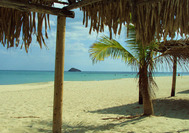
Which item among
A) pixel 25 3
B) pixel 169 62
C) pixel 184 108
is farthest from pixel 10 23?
pixel 184 108

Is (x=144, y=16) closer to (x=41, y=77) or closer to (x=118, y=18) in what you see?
(x=118, y=18)

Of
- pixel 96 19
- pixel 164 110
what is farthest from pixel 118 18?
pixel 164 110

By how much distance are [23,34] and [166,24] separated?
2.28 metres

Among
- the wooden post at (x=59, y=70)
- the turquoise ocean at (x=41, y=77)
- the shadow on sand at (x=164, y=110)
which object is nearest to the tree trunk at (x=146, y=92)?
the shadow on sand at (x=164, y=110)

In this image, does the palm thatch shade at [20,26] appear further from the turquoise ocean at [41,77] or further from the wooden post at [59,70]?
the turquoise ocean at [41,77]

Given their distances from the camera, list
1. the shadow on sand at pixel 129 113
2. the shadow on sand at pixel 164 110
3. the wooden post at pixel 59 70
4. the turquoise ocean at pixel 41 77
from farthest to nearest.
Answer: the turquoise ocean at pixel 41 77 → the shadow on sand at pixel 164 110 → the shadow on sand at pixel 129 113 → the wooden post at pixel 59 70

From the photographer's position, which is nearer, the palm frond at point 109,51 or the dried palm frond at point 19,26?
the dried palm frond at point 19,26

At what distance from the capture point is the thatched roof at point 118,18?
2072mm

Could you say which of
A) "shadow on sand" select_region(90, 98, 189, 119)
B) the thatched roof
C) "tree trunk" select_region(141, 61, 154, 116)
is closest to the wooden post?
the thatched roof

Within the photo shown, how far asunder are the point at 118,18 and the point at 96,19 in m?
0.35

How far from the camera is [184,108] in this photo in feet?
18.1

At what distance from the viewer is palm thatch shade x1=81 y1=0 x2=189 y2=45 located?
6.68ft

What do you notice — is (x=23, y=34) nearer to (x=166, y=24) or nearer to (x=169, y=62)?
(x=166, y=24)

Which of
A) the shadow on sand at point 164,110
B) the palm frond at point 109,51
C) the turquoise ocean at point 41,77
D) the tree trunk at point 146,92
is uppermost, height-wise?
the palm frond at point 109,51
